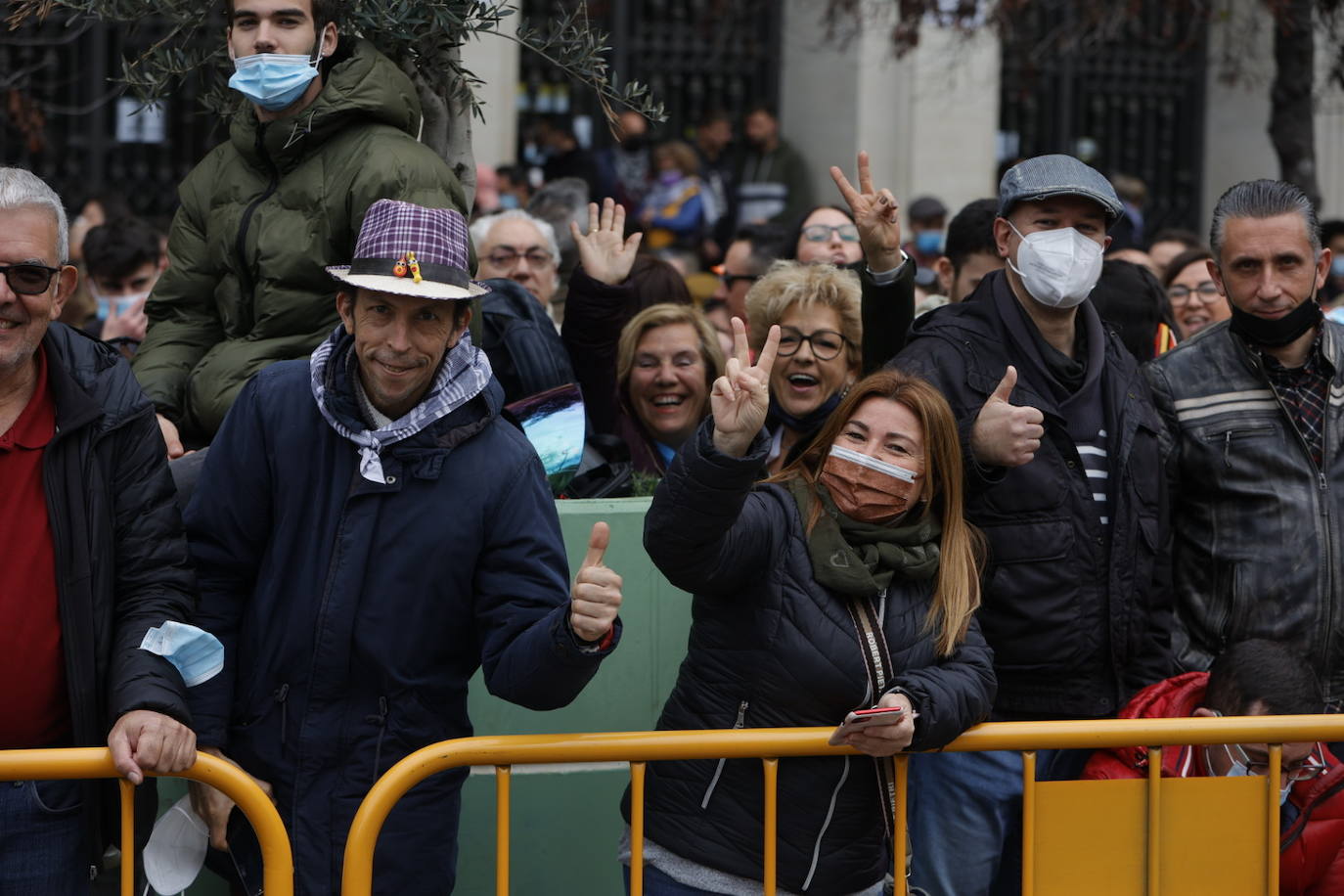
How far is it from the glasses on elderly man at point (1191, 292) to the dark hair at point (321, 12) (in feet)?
12.9

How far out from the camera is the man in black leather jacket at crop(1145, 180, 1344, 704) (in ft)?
14.5

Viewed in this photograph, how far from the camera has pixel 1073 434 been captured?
4168 millimetres

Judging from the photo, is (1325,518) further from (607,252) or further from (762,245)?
(762,245)

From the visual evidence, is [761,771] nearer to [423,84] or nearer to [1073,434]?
[1073,434]

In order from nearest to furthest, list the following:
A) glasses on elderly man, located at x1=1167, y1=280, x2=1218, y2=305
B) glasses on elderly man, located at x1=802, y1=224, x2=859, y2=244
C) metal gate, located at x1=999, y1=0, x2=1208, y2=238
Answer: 1. glasses on elderly man, located at x1=802, y1=224, x2=859, y2=244
2. glasses on elderly man, located at x1=1167, y1=280, x2=1218, y2=305
3. metal gate, located at x1=999, y1=0, x2=1208, y2=238

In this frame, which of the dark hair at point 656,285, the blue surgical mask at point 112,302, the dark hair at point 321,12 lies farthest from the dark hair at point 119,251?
the dark hair at point 321,12

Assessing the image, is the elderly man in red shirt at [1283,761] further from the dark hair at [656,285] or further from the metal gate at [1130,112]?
the metal gate at [1130,112]

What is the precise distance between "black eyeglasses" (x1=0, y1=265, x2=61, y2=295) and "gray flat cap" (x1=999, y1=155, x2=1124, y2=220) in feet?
7.60

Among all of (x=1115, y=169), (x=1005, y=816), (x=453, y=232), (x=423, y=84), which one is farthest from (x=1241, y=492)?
(x=1115, y=169)

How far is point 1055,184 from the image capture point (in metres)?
4.30

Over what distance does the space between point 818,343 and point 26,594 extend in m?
2.48

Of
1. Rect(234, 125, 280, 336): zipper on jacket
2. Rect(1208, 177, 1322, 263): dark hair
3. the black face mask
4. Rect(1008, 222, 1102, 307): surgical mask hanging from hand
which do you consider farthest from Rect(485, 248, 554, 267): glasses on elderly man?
the black face mask

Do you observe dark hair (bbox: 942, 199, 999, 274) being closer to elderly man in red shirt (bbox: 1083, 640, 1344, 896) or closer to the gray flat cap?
the gray flat cap

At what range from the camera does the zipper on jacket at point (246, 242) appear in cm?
429
